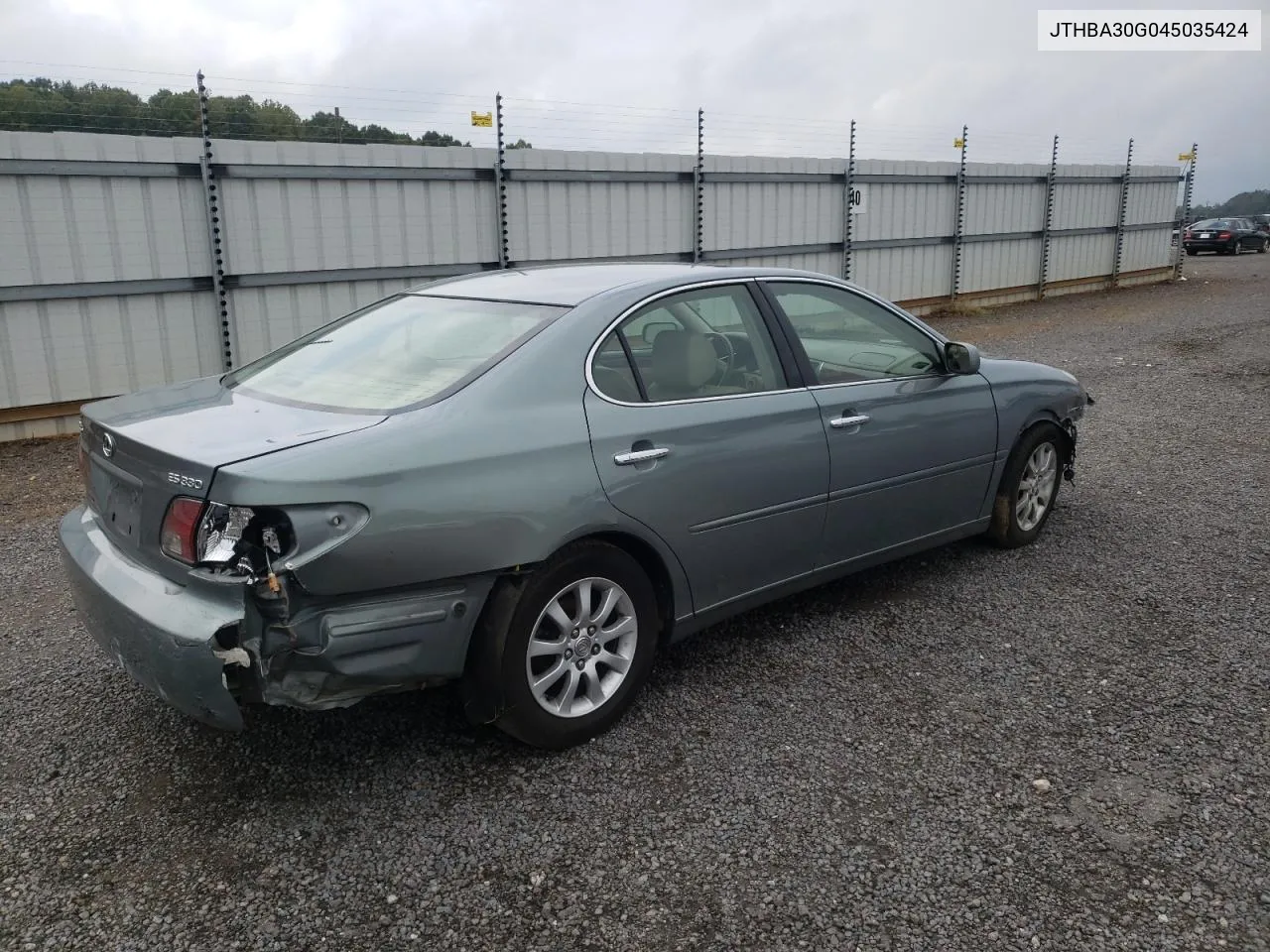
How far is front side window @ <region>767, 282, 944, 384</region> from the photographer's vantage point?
434cm

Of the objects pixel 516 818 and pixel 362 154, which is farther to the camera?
pixel 362 154

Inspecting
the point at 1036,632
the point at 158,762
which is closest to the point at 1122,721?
the point at 1036,632

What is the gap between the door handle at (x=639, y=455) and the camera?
136 inches

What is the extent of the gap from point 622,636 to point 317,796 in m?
1.09

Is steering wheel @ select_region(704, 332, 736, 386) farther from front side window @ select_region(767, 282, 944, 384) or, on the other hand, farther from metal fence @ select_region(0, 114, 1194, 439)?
metal fence @ select_region(0, 114, 1194, 439)

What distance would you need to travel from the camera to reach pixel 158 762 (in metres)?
3.42

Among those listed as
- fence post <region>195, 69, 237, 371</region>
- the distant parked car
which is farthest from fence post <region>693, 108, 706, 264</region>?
the distant parked car

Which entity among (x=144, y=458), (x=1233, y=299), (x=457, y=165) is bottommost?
Result: (x=1233, y=299)

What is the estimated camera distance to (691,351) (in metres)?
3.96

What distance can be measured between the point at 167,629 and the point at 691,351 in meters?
2.05

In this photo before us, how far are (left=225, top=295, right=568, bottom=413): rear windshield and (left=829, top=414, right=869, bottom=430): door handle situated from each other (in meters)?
1.23

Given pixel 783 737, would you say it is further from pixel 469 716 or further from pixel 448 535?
pixel 448 535

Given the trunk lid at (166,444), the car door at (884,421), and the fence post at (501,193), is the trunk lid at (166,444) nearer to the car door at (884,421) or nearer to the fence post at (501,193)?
the car door at (884,421)

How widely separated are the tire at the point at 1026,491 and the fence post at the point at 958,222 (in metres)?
12.2
